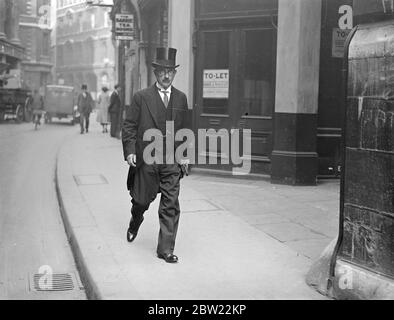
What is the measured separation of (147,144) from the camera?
5.24 meters

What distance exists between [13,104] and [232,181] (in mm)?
22453

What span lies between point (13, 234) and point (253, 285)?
11.1 feet

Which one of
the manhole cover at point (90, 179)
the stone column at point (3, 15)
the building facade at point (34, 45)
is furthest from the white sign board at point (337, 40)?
the building facade at point (34, 45)

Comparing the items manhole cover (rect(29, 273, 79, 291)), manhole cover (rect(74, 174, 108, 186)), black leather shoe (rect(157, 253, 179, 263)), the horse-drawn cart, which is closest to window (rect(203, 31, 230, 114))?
manhole cover (rect(74, 174, 108, 186))

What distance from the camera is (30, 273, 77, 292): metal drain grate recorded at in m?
4.75

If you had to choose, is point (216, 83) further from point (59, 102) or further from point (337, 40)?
point (59, 102)

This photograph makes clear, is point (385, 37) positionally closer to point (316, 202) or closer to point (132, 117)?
point (132, 117)

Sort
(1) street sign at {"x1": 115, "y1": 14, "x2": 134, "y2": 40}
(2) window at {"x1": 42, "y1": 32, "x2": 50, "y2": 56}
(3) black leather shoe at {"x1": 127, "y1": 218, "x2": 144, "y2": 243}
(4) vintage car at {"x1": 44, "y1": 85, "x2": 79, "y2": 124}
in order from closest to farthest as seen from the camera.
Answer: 1. (3) black leather shoe at {"x1": 127, "y1": 218, "x2": 144, "y2": 243}
2. (1) street sign at {"x1": 115, "y1": 14, "x2": 134, "y2": 40}
3. (4) vintage car at {"x1": 44, "y1": 85, "x2": 79, "y2": 124}
4. (2) window at {"x1": 42, "y1": 32, "x2": 50, "y2": 56}

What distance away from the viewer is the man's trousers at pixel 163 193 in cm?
511

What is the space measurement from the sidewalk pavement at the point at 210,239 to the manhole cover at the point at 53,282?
0.48 feet

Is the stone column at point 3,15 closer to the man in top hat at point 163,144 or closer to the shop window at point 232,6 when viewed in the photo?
the shop window at point 232,6

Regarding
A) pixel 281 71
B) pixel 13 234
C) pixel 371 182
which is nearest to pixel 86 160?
pixel 281 71

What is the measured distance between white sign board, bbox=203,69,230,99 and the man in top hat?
4.81m

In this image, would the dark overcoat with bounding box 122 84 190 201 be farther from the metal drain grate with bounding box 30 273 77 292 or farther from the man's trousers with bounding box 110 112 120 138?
the man's trousers with bounding box 110 112 120 138
